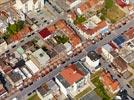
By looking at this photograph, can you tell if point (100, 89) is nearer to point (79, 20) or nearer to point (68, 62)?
point (68, 62)

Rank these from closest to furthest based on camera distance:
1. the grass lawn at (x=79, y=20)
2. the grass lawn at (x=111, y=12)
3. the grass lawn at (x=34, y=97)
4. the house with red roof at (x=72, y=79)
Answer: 1. the house with red roof at (x=72, y=79)
2. the grass lawn at (x=34, y=97)
3. the grass lawn at (x=79, y=20)
4. the grass lawn at (x=111, y=12)

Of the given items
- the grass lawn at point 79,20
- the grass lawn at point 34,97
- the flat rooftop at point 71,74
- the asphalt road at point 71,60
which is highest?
the grass lawn at point 79,20

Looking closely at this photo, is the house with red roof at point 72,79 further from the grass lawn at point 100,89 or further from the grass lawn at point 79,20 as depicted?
the grass lawn at point 79,20

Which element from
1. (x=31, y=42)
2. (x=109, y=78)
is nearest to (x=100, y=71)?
(x=109, y=78)

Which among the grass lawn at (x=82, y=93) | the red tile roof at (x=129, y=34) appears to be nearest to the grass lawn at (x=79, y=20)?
the red tile roof at (x=129, y=34)

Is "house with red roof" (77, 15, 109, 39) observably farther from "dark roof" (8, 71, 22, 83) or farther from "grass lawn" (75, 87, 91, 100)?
"dark roof" (8, 71, 22, 83)

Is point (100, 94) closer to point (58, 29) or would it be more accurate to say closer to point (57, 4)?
point (58, 29)

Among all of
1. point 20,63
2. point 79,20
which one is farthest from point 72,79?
point 79,20
